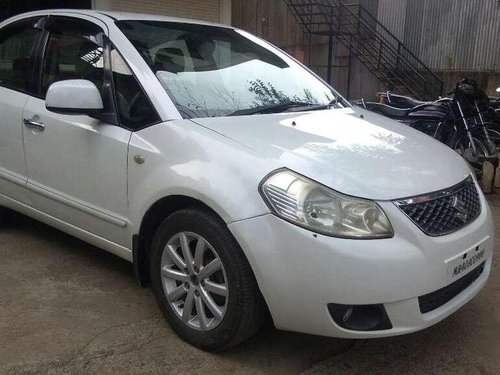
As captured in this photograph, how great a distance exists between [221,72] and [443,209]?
1.61 m

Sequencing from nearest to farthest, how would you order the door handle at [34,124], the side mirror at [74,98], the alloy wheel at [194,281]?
1. the alloy wheel at [194,281]
2. the side mirror at [74,98]
3. the door handle at [34,124]

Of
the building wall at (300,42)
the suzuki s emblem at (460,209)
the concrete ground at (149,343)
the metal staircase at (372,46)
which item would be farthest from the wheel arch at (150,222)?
the building wall at (300,42)

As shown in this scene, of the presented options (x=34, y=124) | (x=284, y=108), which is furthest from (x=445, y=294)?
(x=34, y=124)

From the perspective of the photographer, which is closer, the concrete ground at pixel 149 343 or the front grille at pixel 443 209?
the front grille at pixel 443 209

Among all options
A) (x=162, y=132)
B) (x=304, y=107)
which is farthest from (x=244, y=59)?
(x=162, y=132)

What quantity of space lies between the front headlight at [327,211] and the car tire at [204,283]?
31cm

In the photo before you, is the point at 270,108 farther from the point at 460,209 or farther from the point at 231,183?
the point at 460,209

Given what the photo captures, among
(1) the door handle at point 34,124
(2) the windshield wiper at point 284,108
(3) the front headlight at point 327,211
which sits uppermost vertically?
(2) the windshield wiper at point 284,108

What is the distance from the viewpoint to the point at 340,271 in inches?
91.0

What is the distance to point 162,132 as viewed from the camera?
2.88 meters

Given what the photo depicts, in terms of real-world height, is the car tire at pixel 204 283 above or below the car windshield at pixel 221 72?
below

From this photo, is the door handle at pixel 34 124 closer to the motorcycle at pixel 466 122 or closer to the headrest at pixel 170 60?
the headrest at pixel 170 60

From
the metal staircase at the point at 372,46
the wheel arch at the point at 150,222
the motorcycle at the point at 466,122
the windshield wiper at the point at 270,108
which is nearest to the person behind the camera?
the wheel arch at the point at 150,222

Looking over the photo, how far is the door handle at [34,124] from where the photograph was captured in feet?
11.6
